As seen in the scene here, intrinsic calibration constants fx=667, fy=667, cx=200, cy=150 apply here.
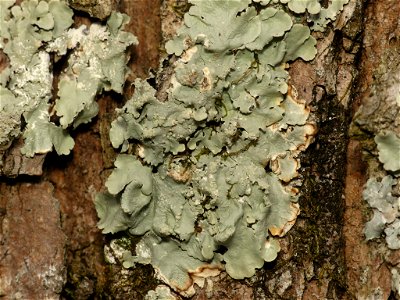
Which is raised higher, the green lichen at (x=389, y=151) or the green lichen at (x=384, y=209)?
the green lichen at (x=389, y=151)

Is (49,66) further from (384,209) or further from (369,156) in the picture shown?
(384,209)

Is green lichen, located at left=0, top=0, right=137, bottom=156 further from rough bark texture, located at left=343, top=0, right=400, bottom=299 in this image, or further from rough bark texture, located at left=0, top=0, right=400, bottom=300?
rough bark texture, located at left=343, top=0, right=400, bottom=299

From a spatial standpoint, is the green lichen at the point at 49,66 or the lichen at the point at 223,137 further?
the green lichen at the point at 49,66

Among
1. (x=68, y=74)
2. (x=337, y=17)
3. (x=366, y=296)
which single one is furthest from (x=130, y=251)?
(x=337, y=17)

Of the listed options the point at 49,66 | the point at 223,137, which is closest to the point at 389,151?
the point at 223,137

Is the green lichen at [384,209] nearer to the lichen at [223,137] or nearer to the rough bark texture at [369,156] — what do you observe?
the rough bark texture at [369,156]

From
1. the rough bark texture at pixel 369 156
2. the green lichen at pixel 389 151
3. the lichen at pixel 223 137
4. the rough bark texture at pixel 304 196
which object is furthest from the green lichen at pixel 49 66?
the green lichen at pixel 389 151

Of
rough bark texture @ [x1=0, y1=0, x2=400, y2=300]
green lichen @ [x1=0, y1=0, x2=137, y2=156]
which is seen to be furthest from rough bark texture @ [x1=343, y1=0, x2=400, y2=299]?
green lichen @ [x1=0, y1=0, x2=137, y2=156]
